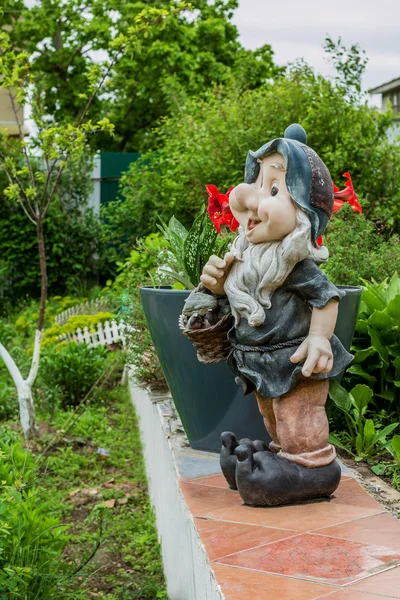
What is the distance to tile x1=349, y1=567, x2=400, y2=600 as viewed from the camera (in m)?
1.77

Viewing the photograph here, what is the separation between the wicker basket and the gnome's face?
309mm

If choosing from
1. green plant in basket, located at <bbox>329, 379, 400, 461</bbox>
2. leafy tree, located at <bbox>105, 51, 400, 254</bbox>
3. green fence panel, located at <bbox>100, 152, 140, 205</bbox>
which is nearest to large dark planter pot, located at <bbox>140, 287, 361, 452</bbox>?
green plant in basket, located at <bbox>329, 379, 400, 461</bbox>

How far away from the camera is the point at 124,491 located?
4.50 metres

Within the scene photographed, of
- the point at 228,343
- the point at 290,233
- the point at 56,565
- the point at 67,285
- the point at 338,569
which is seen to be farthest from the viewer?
the point at 67,285

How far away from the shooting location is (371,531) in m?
2.18

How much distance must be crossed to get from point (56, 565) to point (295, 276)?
1619mm

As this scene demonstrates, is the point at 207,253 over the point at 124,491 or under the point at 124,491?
over

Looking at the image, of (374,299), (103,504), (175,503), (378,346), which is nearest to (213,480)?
(175,503)

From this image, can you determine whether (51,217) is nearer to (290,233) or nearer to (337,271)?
(337,271)

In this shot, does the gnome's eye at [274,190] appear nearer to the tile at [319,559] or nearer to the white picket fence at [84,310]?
the tile at [319,559]

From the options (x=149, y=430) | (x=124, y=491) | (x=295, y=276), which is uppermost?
(x=295, y=276)

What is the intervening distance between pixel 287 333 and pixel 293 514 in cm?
55

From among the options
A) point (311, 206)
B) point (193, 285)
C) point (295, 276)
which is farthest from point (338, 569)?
point (193, 285)

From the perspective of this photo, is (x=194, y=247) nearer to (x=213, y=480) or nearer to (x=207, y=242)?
(x=207, y=242)
